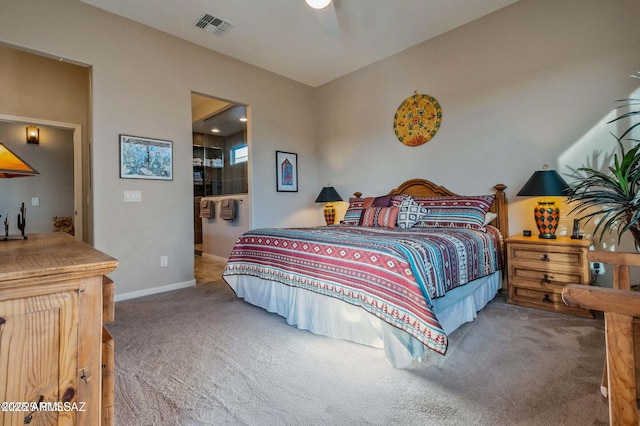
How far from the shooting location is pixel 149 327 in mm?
2357

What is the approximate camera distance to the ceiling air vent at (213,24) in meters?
3.25

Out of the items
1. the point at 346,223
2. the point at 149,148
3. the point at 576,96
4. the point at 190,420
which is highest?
the point at 576,96

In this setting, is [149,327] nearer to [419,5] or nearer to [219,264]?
[219,264]

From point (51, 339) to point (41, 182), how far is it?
5.36 metres

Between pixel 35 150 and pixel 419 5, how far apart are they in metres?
5.71

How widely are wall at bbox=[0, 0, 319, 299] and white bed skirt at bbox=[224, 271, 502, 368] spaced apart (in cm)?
145

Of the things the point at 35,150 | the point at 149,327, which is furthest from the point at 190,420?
the point at 35,150

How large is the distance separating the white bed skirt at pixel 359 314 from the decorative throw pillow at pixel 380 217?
1.03 m

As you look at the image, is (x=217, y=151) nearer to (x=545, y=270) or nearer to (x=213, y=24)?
(x=213, y=24)

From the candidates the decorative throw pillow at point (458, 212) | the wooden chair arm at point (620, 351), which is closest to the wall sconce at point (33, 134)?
the decorative throw pillow at point (458, 212)

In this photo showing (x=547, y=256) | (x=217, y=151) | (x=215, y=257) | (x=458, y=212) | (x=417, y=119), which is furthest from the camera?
(x=217, y=151)

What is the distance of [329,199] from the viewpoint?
456 cm

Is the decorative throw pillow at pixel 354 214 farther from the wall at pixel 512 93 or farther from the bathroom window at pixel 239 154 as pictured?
the bathroom window at pixel 239 154

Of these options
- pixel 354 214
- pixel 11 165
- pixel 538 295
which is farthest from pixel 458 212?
pixel 11 165
